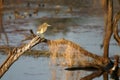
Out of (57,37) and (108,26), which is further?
(57,37)

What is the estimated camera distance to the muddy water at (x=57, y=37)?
15.6 m

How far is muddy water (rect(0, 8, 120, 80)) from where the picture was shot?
1561cm

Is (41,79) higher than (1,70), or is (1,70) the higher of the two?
(1,70)

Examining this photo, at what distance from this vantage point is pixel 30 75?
15992 millimetres

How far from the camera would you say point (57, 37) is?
80.9 feet

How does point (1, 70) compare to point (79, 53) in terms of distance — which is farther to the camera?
point (79, 53)

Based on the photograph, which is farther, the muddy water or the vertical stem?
the muddy water

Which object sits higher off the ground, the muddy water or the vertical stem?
the vertical stem

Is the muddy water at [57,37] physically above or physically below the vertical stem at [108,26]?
below

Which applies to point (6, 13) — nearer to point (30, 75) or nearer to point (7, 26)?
point (7, 26)

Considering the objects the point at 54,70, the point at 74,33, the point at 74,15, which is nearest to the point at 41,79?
the point at 54,70

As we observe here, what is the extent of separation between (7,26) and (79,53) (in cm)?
1671

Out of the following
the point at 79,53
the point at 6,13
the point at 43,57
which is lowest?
the point at 6,13

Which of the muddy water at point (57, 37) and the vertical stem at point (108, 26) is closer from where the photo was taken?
the vertical stem at point (108, 26)
